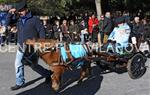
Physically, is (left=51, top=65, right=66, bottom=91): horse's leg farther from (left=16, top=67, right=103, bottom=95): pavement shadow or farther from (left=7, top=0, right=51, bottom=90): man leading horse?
(left=7, top=0, right=51, bottom=90): man leading horse

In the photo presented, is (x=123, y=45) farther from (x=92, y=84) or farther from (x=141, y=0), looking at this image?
(x=141, y=0)

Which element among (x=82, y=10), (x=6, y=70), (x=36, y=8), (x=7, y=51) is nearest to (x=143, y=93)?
(x=6, y=70)

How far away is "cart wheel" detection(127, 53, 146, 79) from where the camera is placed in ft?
32.9

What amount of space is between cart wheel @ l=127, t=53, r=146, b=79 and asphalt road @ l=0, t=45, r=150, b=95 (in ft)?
0.45

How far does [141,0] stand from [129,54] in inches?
821

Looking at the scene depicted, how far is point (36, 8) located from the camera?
86.5 ft

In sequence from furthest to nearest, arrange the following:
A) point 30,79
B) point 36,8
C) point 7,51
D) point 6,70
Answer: point 36,8
point 7,51
point 6,70
point 30,79

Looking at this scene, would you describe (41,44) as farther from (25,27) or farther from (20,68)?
(20,68)

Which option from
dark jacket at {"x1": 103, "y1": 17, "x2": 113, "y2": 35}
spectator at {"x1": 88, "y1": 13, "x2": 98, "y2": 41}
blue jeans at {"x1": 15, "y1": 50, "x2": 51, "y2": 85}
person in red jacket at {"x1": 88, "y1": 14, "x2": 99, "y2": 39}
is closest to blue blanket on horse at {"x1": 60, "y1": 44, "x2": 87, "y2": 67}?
blue jeans at {"x1": 15, "y1": 50, "x2": 51, "y2": 85}

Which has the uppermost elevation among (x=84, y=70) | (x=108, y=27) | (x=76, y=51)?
(x=76, y=51)

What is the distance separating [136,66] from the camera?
10180 mm

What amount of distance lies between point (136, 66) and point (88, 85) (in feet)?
4.51

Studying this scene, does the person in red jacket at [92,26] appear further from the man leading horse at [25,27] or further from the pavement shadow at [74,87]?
the man leading horse at [25,27]

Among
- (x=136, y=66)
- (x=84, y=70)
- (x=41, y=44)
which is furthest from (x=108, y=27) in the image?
(x=41, y=44)
